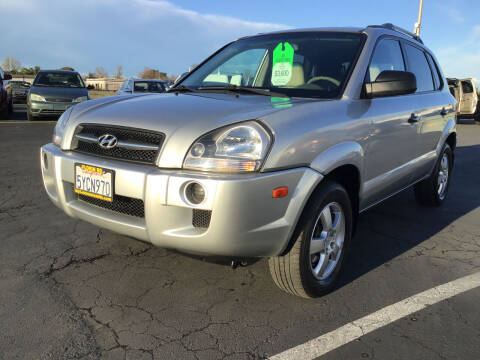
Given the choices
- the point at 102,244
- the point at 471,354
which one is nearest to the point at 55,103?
the point at 102,244

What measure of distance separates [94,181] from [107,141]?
23 centimetres

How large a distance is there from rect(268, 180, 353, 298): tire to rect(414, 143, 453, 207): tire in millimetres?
2247

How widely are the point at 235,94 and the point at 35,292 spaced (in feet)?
5.84

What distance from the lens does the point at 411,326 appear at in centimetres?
234

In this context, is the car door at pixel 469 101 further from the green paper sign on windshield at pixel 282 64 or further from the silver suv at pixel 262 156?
the green paper sign on windshield at pixel 282 64

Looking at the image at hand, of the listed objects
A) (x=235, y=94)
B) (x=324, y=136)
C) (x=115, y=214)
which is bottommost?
(x=115, y=214)

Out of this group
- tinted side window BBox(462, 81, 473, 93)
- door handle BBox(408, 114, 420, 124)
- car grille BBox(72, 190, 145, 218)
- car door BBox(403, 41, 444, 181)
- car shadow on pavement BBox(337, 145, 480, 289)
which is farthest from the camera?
tinted side window BBox(462, 81, 473, 93)

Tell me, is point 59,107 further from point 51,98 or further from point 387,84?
point 387,84

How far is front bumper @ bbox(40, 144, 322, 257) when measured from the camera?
79.9 inches

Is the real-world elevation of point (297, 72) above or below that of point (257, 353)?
above

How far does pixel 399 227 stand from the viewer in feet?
13.4

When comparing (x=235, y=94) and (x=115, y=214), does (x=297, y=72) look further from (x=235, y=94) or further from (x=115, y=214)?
(x=115, y=214)

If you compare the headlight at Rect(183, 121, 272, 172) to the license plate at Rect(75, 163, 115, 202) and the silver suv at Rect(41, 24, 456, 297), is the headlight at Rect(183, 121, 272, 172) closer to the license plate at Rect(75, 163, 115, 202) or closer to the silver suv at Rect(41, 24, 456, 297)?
the silver suv at Rect(41, 24, 456, 297)

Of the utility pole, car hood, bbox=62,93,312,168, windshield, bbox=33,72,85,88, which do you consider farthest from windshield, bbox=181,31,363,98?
the utility pole
